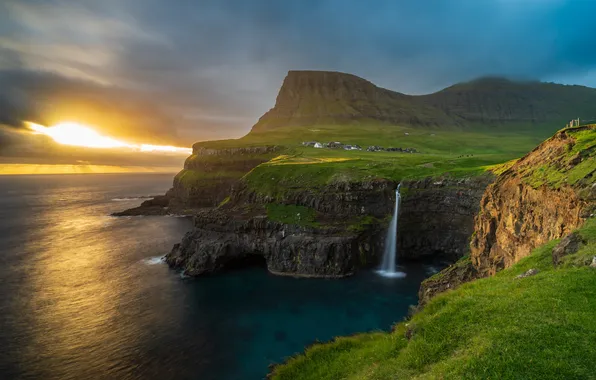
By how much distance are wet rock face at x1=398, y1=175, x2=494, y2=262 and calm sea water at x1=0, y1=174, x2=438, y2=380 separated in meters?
7.27

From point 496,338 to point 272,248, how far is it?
58665 mm

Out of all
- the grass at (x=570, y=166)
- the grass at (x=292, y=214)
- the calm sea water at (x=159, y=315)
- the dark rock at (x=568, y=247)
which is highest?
the grass at (x=570, y=166)

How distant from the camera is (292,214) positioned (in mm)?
75562

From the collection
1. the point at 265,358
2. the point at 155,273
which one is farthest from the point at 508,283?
the point at 155,273

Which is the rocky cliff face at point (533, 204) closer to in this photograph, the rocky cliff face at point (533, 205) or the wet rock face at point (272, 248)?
the rocky cliff face at point (533, 205)

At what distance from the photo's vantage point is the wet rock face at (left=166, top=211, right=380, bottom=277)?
65812 mm

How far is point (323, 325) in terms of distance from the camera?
46719 millimetres

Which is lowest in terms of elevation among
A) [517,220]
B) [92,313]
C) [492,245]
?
[92,313]

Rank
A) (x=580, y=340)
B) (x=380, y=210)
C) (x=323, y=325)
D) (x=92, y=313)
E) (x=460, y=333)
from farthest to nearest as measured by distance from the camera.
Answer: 1. (x=380, y=210)
2. (x=92, y=313)
3. (x=323, y=325)
4. (x=460, y=333)
5. (x=580, y=340)

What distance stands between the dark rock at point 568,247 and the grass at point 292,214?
5233 cm

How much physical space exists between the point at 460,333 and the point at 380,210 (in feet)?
203

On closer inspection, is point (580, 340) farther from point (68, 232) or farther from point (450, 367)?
point (68, 232)

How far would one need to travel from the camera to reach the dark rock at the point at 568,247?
19.0 metres

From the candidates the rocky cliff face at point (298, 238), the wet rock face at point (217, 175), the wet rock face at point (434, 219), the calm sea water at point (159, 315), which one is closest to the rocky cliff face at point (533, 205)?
the calm sea water at point (159, 315)
